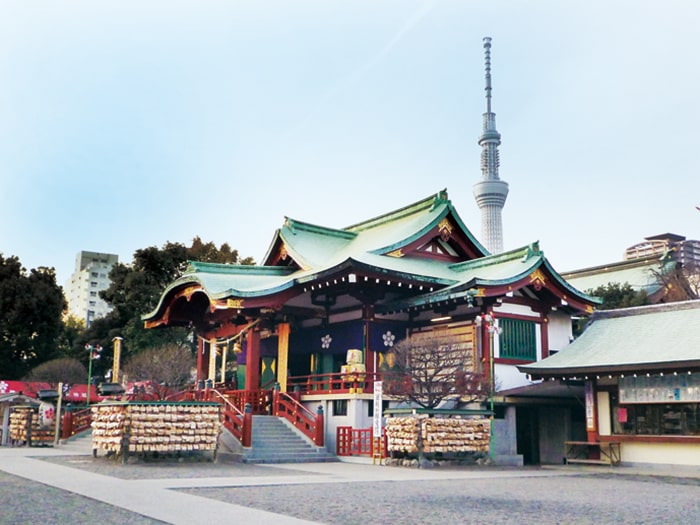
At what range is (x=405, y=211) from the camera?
→ 35.3 meters

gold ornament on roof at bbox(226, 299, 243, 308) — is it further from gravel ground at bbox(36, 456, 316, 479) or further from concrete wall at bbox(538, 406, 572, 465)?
concrete wall at bbox(538, 406, 572, 465)

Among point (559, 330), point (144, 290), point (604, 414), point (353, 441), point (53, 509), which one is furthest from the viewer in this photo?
point (144, 290)

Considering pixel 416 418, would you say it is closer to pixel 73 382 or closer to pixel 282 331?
pixel 282 331

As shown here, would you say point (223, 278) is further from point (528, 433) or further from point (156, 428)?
point (528, 433)

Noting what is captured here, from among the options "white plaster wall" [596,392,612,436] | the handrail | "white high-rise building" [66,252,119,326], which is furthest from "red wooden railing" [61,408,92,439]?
"white high-rise building" [66,252,119,326]

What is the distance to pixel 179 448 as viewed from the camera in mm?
22312

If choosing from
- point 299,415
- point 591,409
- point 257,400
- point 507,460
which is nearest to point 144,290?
point 257,400

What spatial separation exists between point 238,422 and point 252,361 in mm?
4945

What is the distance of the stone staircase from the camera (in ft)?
78.3

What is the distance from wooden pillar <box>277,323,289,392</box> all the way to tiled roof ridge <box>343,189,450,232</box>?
835cm

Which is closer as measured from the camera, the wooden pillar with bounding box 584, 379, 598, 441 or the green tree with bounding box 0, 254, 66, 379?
the wooden pillar with bounding box 584, 379, 598, 441

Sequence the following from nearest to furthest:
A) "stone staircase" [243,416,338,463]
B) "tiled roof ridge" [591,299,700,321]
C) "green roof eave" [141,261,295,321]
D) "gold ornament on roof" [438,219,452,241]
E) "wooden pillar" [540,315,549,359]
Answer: "stone staircase" [243,416,338,463], "tiled roof ridge" [591,299,700,321], "green roof eave" [141,261,295,321], "wooden pillar" [540,315,549,359], "gold ornament on roof" [438,219,452,241]

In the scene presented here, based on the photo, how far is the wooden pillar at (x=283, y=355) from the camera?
99.0 feet

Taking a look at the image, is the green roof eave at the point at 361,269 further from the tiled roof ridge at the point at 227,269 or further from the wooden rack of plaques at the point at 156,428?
the wooden rack of plaques at the point at 156,428
